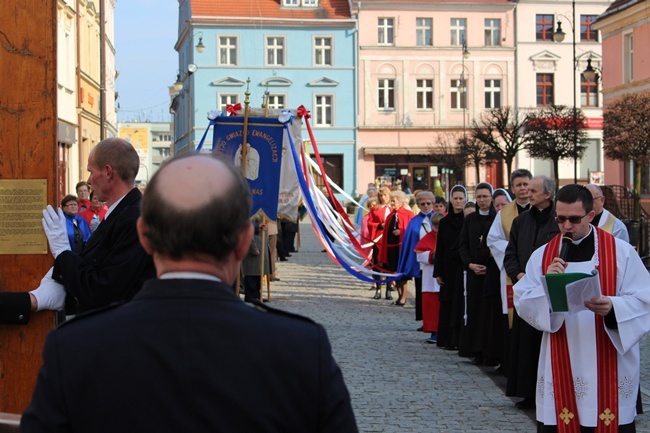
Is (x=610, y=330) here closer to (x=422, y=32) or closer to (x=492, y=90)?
(x=422, y=32)

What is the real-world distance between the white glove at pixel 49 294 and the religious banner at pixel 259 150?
9.79 meters

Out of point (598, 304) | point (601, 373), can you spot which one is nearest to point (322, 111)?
point (601, 373)

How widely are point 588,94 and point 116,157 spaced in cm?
5916

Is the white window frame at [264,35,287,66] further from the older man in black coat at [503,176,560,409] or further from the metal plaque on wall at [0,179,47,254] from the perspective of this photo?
the metal plaque on wall at [0,179,47,254]

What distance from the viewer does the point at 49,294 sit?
5320 mm

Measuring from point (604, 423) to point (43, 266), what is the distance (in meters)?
3.45

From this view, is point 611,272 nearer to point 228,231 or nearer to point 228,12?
point 228,231

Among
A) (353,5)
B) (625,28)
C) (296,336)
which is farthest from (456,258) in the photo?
(353,5)

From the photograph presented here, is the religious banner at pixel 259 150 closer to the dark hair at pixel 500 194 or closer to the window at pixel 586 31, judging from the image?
the dark hair at pixel 500 194

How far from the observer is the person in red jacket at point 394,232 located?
1900 centimetres

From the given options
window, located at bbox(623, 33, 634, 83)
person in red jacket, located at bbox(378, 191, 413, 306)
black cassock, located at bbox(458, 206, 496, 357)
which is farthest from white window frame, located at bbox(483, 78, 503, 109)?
black cassock, located at bbox(458, 206, 496, 357)

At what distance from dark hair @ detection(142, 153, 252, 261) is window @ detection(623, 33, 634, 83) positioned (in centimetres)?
3978

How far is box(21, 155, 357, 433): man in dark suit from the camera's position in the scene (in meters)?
2.21

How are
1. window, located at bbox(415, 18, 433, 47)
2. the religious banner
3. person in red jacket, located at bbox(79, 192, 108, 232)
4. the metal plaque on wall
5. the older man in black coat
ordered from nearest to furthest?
the metal plaque on wall < the older man in black coat < person in red jacket, located at bbox(79, 192, 108, 232) < the religious banner < window, located at bbox(415, 18, 433, 47)
